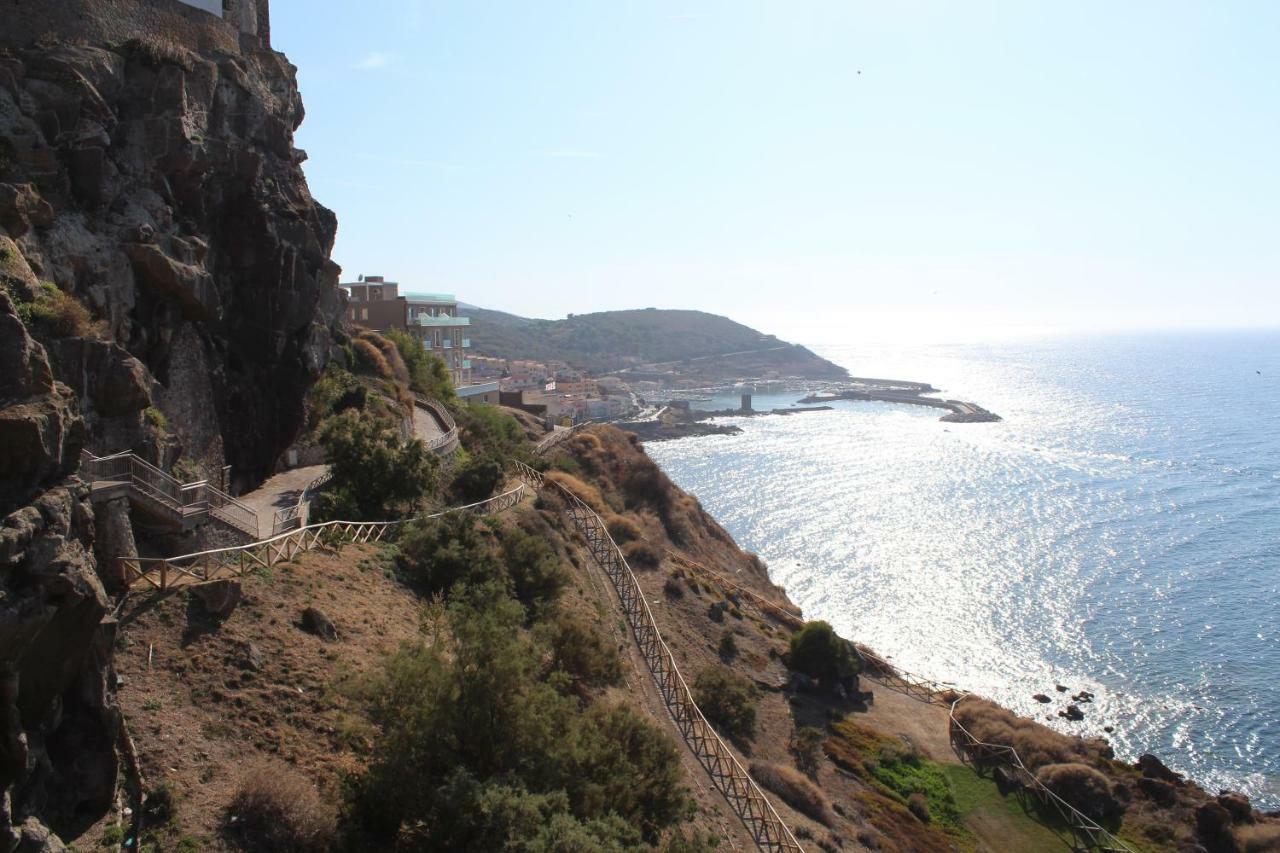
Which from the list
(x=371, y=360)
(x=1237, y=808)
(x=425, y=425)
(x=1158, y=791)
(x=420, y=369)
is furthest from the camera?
(x=420, y=369)

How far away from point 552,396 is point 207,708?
409 feet

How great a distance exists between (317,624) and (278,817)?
5.72m

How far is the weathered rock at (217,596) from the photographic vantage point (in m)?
17.9

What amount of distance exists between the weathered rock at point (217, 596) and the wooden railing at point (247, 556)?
11.6 inches

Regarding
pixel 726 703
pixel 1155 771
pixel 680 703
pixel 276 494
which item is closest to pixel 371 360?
pixel 276 494

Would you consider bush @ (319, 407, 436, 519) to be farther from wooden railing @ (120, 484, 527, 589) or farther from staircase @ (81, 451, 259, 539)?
staircase @ (81, 451, 259, 539)

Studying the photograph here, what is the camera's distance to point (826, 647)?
1508 inches

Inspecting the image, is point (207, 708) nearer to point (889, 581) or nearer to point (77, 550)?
point (77, 550)

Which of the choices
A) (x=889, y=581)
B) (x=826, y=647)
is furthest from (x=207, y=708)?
(x=889, y=581)

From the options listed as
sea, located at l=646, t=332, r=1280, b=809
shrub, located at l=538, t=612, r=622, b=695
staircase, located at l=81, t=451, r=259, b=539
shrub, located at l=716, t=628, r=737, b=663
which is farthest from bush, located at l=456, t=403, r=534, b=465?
sea, located at l=646, t=332, r=1280, b=809

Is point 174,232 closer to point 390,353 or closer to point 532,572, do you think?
point 532,572

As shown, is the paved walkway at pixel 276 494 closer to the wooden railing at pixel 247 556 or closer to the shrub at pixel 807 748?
the wooden railing at pixel 247 556

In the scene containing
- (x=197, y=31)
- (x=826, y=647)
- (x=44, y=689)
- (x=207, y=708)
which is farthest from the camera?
(x=826, y=647)

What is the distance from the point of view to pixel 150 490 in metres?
19.4
